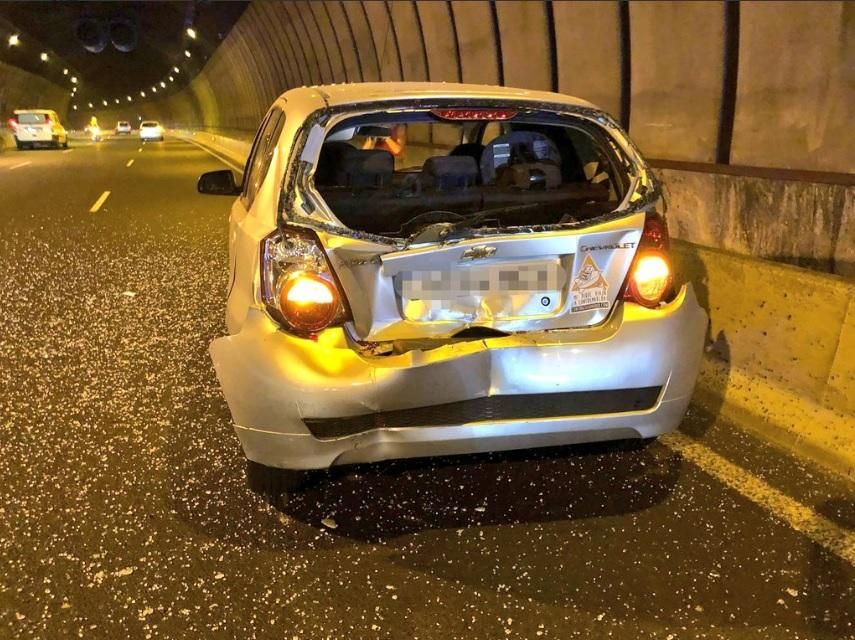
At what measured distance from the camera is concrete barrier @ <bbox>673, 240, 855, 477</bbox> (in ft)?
11.7

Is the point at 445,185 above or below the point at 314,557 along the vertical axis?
above

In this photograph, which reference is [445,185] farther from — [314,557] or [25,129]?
[25,129]

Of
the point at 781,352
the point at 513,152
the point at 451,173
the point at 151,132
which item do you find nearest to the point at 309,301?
the point at 451,173

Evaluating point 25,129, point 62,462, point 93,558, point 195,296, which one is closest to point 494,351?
point 93,558

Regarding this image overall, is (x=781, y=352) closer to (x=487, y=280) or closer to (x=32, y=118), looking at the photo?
(x=487, y=280)

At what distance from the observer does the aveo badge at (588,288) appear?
3.04 metres

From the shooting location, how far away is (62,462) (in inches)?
144

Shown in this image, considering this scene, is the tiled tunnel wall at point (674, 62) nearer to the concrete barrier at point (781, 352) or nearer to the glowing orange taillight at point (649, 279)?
the concrete barrier at point (781, 352)

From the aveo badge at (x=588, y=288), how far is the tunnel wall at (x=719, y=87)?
2585 mm

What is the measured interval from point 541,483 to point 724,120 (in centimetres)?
449

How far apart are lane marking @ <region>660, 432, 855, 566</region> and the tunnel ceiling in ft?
81.5

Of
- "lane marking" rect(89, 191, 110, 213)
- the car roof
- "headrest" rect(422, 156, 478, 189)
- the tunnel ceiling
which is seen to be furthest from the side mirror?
the tunnel ceiling

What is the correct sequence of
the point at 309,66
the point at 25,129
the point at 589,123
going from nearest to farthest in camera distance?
the point at 589,123
the point at 309,66
the point at 25,129

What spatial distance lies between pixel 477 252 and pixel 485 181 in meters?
1.10
